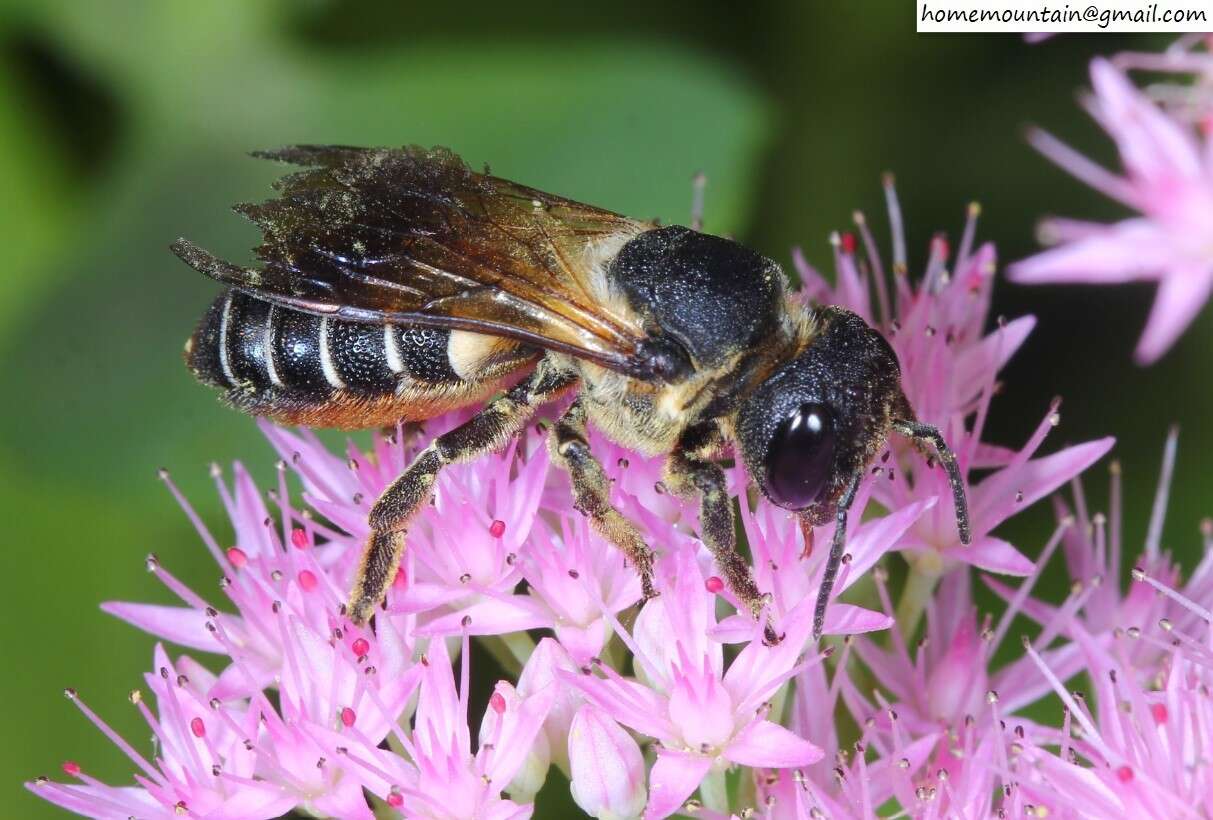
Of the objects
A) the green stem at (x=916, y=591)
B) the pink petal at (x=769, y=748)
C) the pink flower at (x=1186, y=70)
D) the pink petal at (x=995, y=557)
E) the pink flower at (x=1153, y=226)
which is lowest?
the pink petal at (x=769, y=748)

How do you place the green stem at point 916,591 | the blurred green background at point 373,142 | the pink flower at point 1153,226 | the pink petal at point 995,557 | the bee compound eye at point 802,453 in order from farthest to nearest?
1. the blurred green background at point 373,142
2. the pink flower at point 1153,226
3. the green stem at point 916,591
4. the pink petal at point 995,557
5. the bee compound eye at point 802,453

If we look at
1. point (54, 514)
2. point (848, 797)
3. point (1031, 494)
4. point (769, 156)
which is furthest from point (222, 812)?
point (769, 156)

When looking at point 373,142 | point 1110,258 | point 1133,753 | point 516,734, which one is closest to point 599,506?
point 516,734

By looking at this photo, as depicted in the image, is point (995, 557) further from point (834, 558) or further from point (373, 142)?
point (373, 142)

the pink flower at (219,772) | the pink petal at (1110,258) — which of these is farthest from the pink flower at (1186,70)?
the pink flower at (219,772)

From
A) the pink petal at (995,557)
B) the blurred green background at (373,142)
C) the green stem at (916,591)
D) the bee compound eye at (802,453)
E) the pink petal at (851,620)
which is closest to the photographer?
the bee compound eye at (802,453)

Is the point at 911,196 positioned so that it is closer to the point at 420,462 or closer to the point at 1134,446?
the point at 1134,446

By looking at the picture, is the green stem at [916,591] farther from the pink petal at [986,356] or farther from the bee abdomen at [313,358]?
the bee abdomen at [313,358]

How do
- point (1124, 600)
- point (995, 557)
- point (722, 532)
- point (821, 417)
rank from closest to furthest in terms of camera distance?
1. point (821, 417)
2. point (722, 532)
3. point (995, 557)
4. point (1124, 600)
